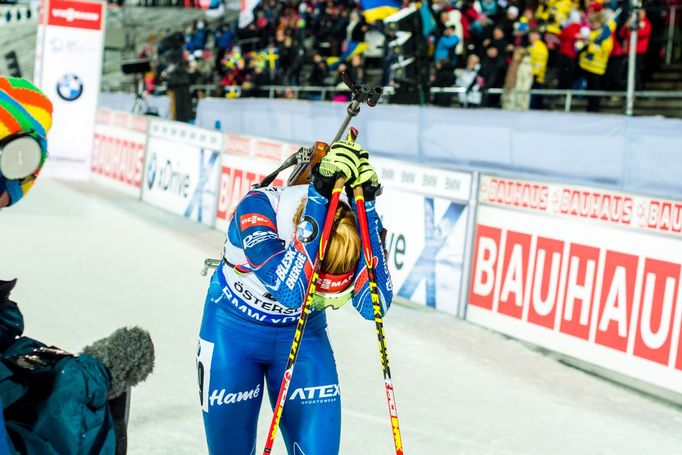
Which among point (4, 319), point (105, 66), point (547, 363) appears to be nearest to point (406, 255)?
point (547, 363)

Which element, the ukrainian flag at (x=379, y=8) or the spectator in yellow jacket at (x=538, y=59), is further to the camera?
the ukrainian flag at (x=379, y=8)

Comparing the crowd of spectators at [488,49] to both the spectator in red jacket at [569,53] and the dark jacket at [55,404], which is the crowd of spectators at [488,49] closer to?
the spectator in red jacket at [569,53]

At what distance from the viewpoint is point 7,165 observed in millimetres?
1914

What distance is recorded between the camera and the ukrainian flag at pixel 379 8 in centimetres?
1453

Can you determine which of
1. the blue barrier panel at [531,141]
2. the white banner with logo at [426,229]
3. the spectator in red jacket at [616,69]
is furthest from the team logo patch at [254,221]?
the spectator in red jacket at [616,69]

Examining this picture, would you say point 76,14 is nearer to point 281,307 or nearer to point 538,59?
point 538,59

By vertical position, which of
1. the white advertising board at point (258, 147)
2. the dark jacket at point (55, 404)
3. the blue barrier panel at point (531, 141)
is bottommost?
the dark jacket at point (55, 404)

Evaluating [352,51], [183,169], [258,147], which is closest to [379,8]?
[352,51]

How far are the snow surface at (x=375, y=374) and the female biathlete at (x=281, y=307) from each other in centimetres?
157

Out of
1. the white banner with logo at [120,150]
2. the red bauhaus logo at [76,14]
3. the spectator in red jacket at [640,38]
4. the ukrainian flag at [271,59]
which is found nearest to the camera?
the spectator in red jacket at [640,38]

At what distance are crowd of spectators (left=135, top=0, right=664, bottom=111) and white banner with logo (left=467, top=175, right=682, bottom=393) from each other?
431 centimetres

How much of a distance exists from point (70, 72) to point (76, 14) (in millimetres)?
817

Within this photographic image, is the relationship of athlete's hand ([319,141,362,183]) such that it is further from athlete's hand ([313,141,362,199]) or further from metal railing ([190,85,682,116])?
metal railing ([190,85,682,116])

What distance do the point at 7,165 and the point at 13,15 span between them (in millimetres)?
43639
